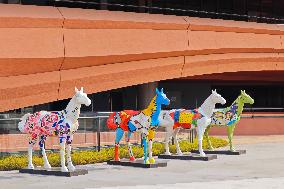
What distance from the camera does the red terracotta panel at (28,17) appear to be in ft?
99.0

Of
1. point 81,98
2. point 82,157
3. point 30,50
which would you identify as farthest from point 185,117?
point 30,50

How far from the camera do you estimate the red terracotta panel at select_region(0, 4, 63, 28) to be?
1188 inches

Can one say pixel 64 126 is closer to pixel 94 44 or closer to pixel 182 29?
pixel 94 44

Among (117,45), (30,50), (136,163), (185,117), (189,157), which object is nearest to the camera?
(136,163)

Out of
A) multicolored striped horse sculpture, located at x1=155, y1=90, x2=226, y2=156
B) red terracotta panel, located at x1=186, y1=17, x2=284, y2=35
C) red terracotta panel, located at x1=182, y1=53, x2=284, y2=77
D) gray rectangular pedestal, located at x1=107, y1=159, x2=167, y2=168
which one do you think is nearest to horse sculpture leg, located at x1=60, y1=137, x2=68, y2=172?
gray rectangular pedestal, located at x1=107, y1=159, x2=167, y2=168

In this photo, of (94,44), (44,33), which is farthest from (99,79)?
(44,33)

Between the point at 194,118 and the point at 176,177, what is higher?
the point at 194,118

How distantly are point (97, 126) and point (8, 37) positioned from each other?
24.9ft

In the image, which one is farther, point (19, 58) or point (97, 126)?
point (19, 58)

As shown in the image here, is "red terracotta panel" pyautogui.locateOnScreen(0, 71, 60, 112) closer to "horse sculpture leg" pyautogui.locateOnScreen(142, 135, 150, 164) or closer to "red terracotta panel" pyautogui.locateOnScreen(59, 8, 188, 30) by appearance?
"red terracotta panel" pyautogui.locateOnScreen(59, 8, 188, 30)

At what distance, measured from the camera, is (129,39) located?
116ft

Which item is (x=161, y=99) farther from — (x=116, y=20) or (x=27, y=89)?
(x=116, y=20)

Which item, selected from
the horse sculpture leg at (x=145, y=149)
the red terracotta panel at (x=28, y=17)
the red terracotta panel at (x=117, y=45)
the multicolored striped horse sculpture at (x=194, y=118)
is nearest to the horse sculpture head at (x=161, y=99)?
the horse sculpture leg at (x=145, y=149)

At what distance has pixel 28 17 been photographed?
30.7 meters
